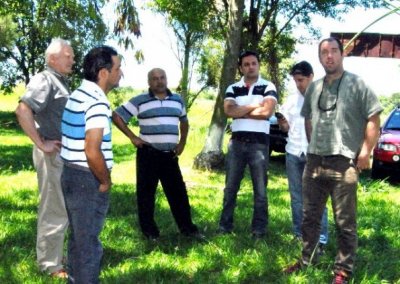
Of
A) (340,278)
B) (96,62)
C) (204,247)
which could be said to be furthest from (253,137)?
(96,62)

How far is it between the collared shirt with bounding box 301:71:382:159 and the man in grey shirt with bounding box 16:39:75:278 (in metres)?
2.22

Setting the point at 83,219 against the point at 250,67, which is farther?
the point at 250,67

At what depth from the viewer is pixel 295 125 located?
5082 mm

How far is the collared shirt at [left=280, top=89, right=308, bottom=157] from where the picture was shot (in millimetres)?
4996

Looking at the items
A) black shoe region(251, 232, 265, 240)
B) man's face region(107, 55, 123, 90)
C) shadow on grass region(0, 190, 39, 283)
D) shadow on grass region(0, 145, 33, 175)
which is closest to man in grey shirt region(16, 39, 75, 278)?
shadow on grass region(0, 190, 39, 283)

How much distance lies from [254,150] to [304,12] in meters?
11.5

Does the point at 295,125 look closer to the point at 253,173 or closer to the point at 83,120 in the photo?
the point at 253,173

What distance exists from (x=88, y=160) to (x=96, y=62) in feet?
2.27

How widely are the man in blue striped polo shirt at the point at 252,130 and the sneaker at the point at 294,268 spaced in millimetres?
956

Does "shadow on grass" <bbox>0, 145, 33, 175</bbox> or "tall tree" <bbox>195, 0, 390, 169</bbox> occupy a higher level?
"tall tree" <bbox>195, 0, 390, 169</bbox>

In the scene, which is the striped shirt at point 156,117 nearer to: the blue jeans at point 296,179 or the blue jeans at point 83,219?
the blue jeans at point 296,179

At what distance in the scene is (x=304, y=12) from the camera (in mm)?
15500

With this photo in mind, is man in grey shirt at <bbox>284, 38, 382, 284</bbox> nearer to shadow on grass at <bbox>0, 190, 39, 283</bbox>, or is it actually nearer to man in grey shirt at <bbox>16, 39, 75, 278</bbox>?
man in grey shirt at <bbox>16, 39, 75, 278</bbox>

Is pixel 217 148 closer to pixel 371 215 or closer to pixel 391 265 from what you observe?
pixel 371 215
